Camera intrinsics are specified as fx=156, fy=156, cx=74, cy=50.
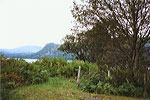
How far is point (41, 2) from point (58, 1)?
104 centimetres

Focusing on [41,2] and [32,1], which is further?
[41,2]

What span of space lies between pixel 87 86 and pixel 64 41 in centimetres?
1873

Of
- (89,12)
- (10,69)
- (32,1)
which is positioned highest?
(32,1)

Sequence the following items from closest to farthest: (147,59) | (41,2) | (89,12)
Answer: (89,12), (41,2), (147,59)

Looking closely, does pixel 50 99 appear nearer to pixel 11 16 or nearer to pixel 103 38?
pixel 11 16

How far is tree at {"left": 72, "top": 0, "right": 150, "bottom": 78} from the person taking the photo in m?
7.61

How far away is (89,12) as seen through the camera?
26.8ft

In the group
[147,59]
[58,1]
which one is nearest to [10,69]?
[58,1]

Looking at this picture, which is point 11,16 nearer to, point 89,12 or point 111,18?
point 89,12

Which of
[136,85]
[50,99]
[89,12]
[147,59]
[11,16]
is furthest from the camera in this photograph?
[147,59]

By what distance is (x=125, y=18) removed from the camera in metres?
7.88

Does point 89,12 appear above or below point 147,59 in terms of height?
above

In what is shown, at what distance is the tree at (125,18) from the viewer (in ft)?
25.0

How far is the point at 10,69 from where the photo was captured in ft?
26.2
